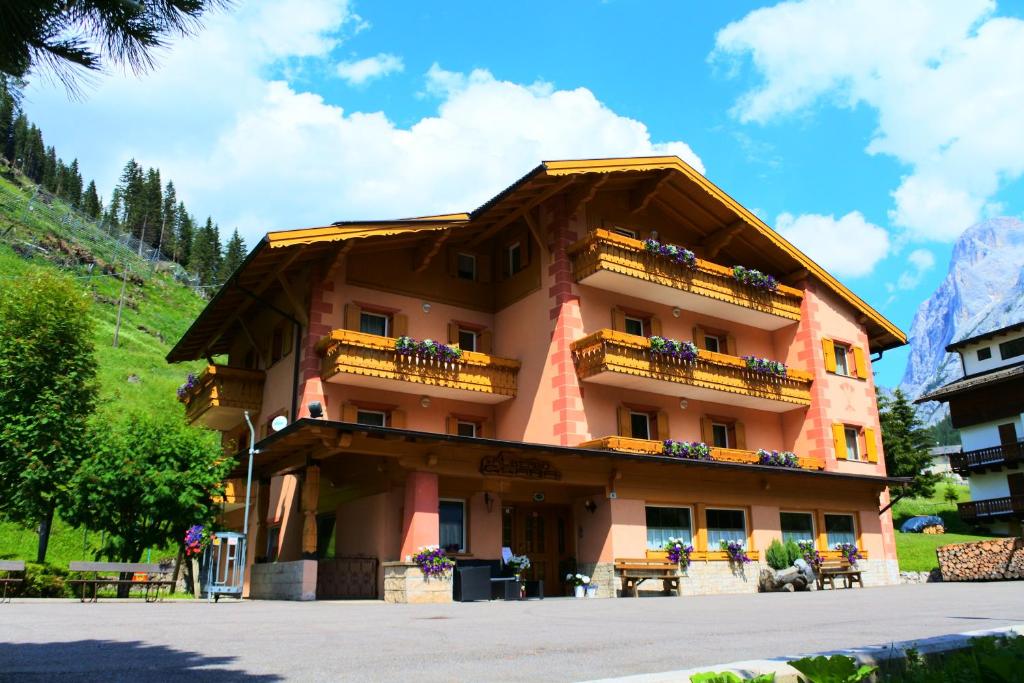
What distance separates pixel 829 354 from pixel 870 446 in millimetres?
3889

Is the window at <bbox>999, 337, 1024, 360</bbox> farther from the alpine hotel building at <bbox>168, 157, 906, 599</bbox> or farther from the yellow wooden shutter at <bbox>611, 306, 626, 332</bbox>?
the yellow wooden shutter at <bbox>611, 306, 626, 332</bbox>

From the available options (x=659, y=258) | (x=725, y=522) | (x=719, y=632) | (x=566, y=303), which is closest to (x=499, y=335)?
(x=566, y=303)

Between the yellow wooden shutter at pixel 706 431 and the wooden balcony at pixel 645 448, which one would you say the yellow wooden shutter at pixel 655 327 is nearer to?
the yellow wooden shutter at pixel 706 431

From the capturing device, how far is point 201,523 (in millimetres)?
24594

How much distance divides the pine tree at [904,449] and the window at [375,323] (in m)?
35.6

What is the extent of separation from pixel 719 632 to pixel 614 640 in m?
1.69

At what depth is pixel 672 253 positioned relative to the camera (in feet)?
88.1

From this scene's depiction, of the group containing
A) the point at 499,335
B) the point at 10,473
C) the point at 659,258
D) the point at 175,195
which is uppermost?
the point at 175,195

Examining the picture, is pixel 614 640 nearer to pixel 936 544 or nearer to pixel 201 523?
pixel 201 523

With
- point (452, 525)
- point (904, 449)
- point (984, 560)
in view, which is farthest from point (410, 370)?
point (904, 449)

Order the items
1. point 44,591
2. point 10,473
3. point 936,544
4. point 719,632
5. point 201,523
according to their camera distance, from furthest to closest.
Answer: point 936,544 < point 10,473 < point 201,523 < point 44,591 < point 719,632

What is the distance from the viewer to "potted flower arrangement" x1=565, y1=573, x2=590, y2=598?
2253 cm

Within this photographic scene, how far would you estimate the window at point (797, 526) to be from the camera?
27234 mm

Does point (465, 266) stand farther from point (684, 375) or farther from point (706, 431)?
point (706, 431)
